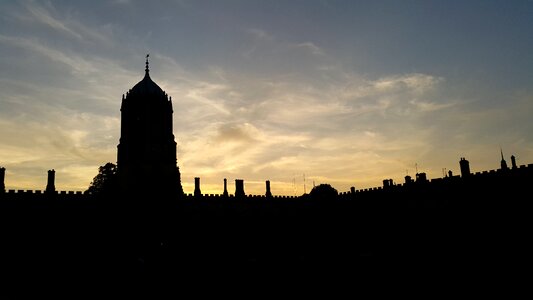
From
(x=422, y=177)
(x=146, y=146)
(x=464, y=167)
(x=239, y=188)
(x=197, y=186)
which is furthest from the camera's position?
(x=239, y=188)

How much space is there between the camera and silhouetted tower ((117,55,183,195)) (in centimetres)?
3856

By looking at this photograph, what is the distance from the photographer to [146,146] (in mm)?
39188

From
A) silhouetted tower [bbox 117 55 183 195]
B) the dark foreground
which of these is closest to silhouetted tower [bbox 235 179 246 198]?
the dark foreground

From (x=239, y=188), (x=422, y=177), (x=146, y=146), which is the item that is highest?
(x=146, y=146)

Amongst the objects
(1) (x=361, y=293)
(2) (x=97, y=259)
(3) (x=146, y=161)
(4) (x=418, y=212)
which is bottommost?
(1) (x=361, y=293)

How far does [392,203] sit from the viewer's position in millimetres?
34438

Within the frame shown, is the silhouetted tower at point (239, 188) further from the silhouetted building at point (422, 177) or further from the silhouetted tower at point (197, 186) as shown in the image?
the silhouetted building at point (422, 177)

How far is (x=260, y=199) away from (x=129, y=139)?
534 inches

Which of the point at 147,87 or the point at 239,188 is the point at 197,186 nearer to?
the point at 239,188

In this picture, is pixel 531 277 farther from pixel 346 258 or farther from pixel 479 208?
pixel 346 258

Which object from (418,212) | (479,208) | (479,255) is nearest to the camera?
(479,255)

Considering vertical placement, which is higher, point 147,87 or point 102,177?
point 147,87

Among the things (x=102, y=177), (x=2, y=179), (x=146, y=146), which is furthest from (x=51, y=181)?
(x=102, y=177)

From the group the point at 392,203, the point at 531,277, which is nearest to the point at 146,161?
the point at 392,203
